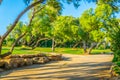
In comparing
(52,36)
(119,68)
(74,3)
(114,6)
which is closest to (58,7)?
(74,3)

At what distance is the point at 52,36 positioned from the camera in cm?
7006

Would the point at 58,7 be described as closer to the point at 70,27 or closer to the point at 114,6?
the point at 114,6

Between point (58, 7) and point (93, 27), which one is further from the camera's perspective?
point (93, 27)

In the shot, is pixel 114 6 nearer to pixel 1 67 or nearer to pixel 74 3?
pixel 74 3

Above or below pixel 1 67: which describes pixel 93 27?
above

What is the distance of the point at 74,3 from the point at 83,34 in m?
44.1

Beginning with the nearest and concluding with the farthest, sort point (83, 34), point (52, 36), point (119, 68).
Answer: point (119, 68) → point (83, 34) → point (52, 36)

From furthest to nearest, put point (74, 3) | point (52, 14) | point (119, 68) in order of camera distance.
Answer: point (52, 14)
point (74, 3)
point (119, 68)

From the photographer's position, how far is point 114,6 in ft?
70.2

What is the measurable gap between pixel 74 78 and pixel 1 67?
6.36 meters

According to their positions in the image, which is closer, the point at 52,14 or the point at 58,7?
the point at 58,7

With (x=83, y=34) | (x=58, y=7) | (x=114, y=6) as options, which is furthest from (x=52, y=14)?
(x=83, y=34)

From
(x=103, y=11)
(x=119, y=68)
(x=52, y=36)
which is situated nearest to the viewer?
(x=119, y=68)

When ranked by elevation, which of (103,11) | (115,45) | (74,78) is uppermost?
(103,11)
